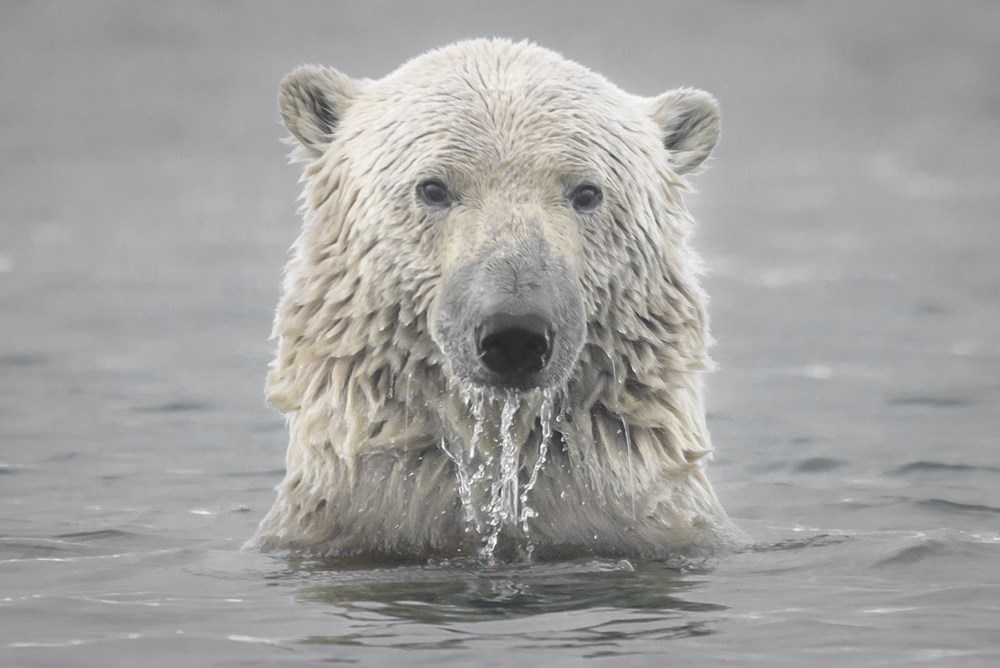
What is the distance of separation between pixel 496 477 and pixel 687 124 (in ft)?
5.99

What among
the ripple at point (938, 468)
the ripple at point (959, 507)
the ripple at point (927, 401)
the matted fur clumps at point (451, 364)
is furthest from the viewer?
the ripple at point (927, 401)

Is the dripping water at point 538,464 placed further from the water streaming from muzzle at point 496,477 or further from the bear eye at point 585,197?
the bear eye at point 585,197

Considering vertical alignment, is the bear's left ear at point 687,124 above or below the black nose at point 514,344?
above

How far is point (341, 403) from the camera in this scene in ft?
26.6

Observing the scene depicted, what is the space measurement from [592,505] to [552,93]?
61.4 inches

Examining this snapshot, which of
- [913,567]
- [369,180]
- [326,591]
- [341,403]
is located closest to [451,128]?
[369,180]

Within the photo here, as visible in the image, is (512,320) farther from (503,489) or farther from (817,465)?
(817,465)

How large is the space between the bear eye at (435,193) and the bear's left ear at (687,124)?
4.13 ft

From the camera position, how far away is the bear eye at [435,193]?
7953 mm

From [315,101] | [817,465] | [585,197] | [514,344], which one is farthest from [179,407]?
[514,344]

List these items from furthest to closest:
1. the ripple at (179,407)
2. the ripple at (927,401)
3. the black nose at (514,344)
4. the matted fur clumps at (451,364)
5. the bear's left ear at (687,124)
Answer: the ripple at (927,401) < the ripple at (179,407) < the bear's left ear at (687,124) < the matted fur clumps at (451,364) < the black nose at (514,344)

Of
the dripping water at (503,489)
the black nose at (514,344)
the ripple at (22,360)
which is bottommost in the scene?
the dripping water at (503,489)

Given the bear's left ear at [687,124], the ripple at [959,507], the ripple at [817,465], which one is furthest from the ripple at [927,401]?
the bear's left ear at [687,124]

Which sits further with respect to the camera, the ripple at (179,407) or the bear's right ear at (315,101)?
the ripple at (179,407)
